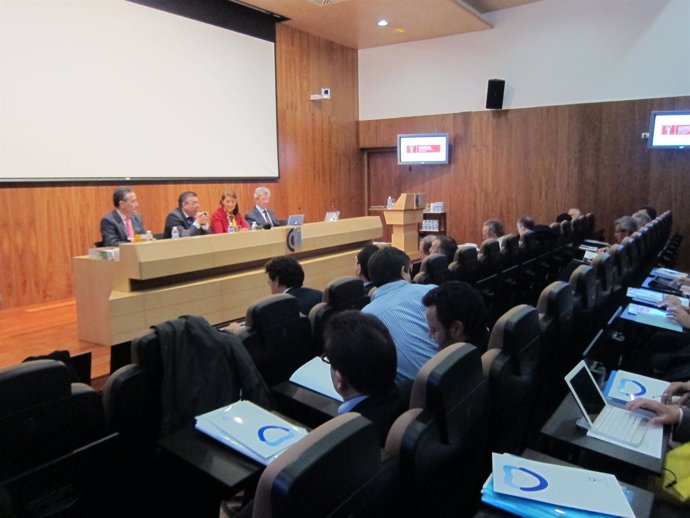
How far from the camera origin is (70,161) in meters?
6.00

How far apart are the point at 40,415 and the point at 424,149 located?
9.13 metres

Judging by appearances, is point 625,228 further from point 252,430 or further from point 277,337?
point 252,430

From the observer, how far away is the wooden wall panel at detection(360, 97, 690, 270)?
809cm

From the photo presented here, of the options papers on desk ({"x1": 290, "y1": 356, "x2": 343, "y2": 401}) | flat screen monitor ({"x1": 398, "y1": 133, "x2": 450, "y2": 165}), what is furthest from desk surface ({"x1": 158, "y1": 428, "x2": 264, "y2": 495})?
flat screen monitor ({"x1": 398, "y1": 133, "x2": 450, "y2": 165})

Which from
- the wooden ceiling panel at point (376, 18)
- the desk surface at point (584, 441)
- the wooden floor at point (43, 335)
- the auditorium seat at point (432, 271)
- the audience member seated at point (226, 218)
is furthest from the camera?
the wooden ceiling panel at point (376, 18)

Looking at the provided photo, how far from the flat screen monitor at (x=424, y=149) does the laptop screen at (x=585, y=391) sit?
821 centimetres

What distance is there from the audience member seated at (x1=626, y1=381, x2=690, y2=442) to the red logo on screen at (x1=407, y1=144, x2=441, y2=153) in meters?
8.29

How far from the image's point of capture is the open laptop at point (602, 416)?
66.0 inches

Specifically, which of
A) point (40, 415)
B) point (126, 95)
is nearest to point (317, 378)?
point (40, 415)

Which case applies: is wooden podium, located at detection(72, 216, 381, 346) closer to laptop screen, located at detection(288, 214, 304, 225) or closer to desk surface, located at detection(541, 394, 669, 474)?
laptop screen, located at detection(288, 214, 304, 225)

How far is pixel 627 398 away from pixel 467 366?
0.87 m

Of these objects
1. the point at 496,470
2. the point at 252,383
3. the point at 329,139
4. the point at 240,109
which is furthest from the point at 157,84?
the point at 496,470

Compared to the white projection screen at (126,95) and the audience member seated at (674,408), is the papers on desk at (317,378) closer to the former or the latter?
the audience member seated at (674,408)

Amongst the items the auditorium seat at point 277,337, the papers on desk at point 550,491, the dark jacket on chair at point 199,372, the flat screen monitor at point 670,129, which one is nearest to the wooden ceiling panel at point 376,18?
the flat screen monitor at point 670,129
